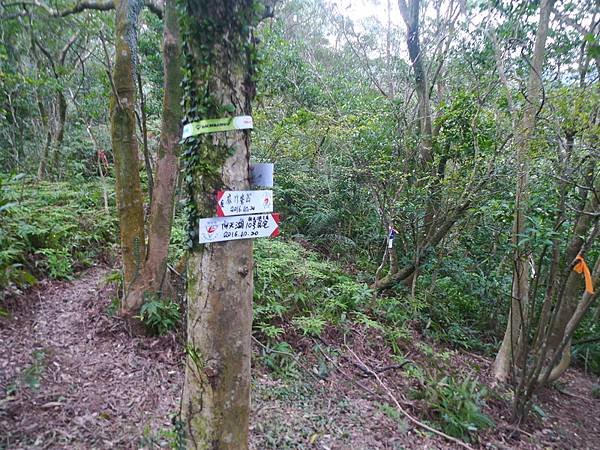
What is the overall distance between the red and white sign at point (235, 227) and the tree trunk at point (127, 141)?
2.63 metres

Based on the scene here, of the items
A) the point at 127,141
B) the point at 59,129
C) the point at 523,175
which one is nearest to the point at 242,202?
the point at 127,141

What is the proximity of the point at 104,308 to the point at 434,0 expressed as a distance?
29.3 ft

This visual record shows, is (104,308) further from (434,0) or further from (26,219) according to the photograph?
(434,0)

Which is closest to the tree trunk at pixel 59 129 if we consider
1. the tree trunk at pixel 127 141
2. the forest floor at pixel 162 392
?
the forest floor at pixel 162 392

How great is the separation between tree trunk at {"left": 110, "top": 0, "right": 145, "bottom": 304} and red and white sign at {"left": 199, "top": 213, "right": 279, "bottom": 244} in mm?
2627

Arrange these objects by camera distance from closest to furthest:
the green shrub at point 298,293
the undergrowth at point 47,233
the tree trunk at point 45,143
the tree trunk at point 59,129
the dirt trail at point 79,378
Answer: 1. the dirt trail at point 79,378
2. the undergrowth at point 47,233
3. the green shrub at point 298,293
4. the tree trunk at point 45,143
5. the tree trunk at point 59,129

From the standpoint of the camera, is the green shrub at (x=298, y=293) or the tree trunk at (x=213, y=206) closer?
the tree trunk at (x=213, y=206)

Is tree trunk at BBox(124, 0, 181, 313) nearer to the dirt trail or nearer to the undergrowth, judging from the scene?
the dirt trail

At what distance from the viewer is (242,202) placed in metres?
1.95

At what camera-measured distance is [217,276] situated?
6.27 ft

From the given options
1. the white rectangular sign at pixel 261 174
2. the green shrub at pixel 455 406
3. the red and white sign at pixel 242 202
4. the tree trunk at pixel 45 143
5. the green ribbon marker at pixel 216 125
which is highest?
the tree trunk at pixel 45 143

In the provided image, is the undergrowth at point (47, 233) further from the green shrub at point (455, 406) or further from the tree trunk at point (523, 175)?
the tree trunk at point (523, 175)

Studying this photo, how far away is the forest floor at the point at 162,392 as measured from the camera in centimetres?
287

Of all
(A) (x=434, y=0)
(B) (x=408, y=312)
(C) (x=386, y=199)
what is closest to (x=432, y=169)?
(C) (x=386, y=199)
